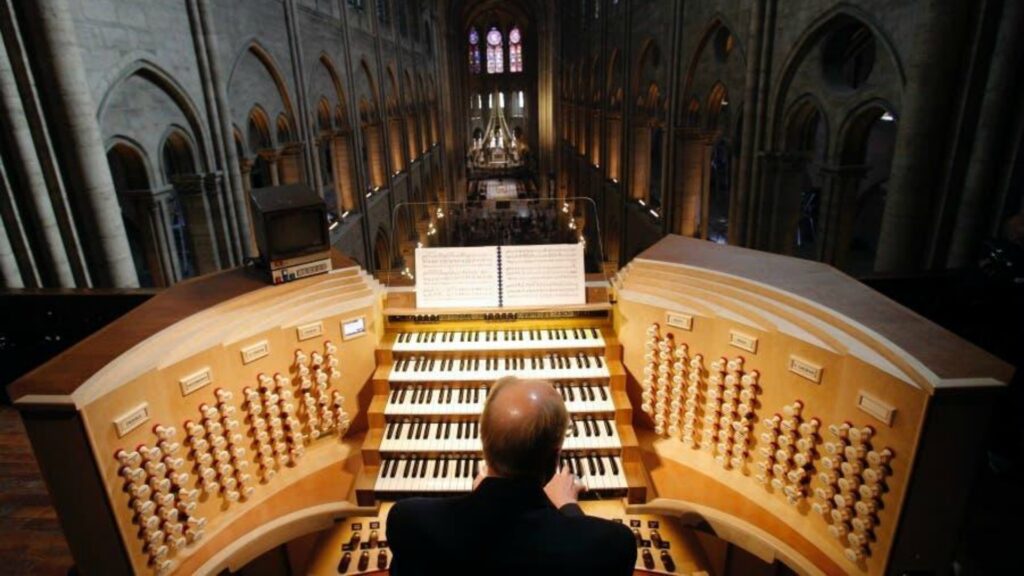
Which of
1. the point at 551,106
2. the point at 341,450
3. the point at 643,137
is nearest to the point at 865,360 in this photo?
the point at 341,450

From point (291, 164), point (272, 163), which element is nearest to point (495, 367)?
point (272, 163)

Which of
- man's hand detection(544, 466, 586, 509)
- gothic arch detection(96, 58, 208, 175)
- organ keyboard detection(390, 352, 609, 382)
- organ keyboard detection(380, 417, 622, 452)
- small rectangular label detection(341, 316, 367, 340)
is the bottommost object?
organ keyboard detection(380, 417, 622, 452)

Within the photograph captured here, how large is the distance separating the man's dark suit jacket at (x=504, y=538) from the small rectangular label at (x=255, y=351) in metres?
2.09

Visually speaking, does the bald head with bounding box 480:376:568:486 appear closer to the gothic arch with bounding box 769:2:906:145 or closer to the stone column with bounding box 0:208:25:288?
the gothic arch with bounding box 769:2:906:145

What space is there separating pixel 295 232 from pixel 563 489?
2706 mm

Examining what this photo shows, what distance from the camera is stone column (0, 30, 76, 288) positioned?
5.98 metres

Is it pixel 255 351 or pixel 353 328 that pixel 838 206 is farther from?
pixel 255 351

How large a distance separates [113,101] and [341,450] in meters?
6.50

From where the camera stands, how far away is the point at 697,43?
1166cm

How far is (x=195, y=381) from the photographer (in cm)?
348

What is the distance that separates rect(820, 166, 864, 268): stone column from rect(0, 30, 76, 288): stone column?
1033 centimetres

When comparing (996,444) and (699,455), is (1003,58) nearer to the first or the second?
(996,444)

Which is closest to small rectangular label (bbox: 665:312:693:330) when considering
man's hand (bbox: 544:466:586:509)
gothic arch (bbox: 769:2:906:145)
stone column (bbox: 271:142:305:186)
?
man's hand (bbox: 544:466:586:509)

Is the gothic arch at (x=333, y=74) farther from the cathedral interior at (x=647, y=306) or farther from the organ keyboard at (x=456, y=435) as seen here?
the organ keyboard at (x=456, y=435)
